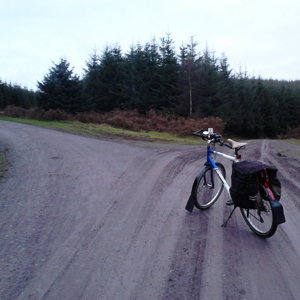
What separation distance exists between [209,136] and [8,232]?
3.50m

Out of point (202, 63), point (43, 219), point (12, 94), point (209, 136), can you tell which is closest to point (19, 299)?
point (43, 219)

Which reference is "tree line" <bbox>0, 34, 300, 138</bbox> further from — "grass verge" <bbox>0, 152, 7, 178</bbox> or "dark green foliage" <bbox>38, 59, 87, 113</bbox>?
"grass verge" <bbox>0, 152, 7, 178</bbox>

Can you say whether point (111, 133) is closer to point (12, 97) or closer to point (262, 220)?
point (262, 220)

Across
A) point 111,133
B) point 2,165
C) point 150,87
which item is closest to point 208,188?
point 2,165

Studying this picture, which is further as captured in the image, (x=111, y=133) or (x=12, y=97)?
(x=12, y=97)

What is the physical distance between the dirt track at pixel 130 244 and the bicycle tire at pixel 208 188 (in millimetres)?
168

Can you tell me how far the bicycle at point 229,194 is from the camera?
148 inches

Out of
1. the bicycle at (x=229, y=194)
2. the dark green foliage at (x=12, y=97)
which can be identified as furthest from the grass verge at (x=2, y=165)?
the dark green foliage at (x=12, y=97)

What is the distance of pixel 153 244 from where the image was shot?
12.1ft

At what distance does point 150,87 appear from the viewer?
35.3 meters

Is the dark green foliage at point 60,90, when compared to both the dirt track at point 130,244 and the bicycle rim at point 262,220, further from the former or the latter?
the bicycle rim at point 262,220

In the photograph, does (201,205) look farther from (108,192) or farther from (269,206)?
(108,192)

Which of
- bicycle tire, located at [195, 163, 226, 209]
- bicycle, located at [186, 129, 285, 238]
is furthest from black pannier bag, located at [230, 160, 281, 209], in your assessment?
bicycle tire, located at [195, 163, 226, 209]

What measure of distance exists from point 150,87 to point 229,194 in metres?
32.1
